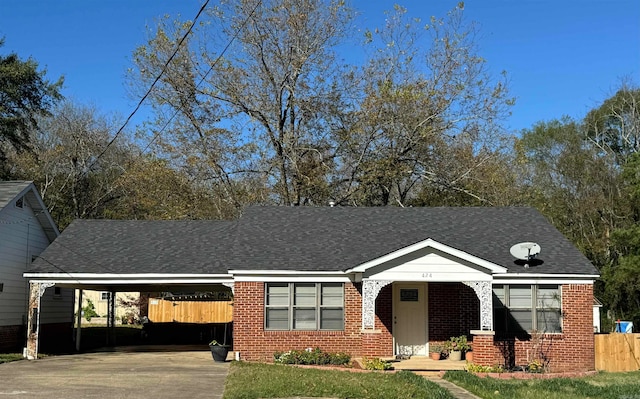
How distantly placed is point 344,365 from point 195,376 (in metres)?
4.36

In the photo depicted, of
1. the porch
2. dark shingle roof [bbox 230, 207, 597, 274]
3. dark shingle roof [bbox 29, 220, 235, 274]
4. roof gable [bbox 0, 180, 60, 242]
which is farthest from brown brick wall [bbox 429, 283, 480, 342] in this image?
roof gable [bbox 0, 180, 60, 242]

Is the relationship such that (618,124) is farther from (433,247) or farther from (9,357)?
(9,357)

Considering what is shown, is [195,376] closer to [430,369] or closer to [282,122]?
[430,369]

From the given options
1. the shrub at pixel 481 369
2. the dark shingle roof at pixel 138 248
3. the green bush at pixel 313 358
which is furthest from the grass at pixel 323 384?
the dark shingle roof at pixel 138 248

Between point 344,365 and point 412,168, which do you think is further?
point 412,168

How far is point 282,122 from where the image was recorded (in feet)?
110

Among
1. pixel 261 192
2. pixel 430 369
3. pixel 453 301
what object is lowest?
pixel 430 369

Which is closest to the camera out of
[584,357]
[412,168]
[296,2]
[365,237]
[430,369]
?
[430,369]

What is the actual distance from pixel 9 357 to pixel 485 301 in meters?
13.6

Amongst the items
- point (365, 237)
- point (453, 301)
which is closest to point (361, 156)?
point (365, 237)

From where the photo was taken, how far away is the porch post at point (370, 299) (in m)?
18.1

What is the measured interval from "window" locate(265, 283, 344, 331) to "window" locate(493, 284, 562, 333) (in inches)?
173

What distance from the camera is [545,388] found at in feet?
46.9

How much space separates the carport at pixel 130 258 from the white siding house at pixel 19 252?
1245mm
